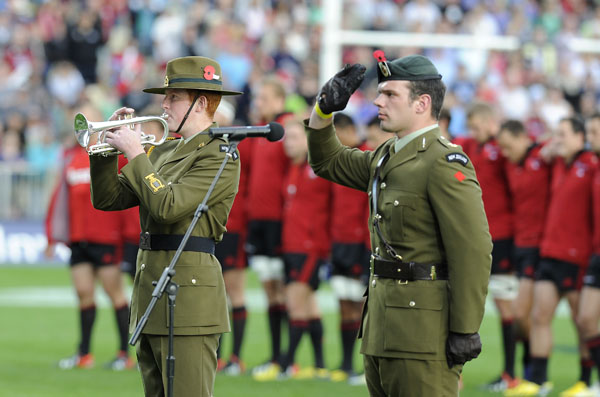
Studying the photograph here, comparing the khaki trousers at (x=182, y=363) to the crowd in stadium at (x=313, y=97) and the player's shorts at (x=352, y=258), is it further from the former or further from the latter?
the player's shorts at (x=352, y=258)

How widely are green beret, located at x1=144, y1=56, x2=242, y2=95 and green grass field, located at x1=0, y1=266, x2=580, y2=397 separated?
13.7 ft

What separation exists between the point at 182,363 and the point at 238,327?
5.33 m

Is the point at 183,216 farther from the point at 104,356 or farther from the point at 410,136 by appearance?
the point at 104,356

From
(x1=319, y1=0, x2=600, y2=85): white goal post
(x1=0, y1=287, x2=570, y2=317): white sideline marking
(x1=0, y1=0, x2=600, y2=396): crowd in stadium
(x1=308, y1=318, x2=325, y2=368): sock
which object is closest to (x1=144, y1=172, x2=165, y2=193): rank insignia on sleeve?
(x1=0, y1=0, x2=600, y2=396): crowd in stadium

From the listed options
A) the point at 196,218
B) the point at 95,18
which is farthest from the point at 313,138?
the point at 95,18

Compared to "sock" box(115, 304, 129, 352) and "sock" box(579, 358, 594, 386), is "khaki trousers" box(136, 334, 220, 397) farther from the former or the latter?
"sock" box(115, 304, 129, 352)

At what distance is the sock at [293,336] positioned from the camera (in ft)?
34.6

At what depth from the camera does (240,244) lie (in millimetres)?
10930

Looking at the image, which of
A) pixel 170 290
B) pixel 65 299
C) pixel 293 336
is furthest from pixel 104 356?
pixel 170 290

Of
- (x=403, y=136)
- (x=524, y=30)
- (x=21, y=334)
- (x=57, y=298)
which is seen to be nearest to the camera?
(x=403, y=136)

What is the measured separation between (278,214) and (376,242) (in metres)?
5.66

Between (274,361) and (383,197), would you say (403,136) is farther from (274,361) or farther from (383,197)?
(274,361)

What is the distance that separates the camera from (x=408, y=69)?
5.40 metres

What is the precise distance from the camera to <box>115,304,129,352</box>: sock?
10.8 metres
